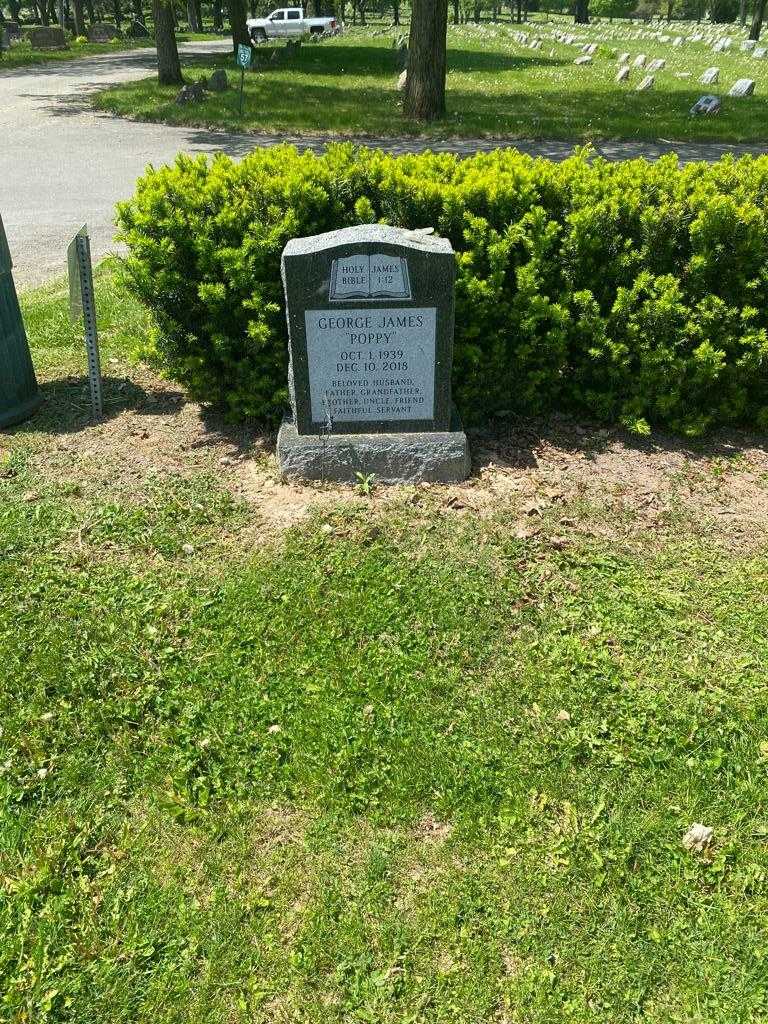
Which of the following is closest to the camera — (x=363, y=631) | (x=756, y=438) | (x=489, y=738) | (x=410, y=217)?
(x=489, y=738)

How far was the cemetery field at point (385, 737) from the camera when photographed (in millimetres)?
2752

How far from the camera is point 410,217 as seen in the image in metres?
5.05

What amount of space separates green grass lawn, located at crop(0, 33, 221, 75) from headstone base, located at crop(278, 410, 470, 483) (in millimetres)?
32359

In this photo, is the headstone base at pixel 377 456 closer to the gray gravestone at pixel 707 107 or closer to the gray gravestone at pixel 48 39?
the gray gravestone at pixel 707 107

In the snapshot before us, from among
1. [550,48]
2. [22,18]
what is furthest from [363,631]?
[22,18]

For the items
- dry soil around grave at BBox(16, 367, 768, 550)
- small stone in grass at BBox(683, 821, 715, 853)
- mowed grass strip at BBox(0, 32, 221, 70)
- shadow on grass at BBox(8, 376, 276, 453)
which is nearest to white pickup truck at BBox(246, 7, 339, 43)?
mowed grass strip at BBox(0, 32, 221, 70)

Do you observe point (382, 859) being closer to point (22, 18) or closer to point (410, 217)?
point (410, 217)

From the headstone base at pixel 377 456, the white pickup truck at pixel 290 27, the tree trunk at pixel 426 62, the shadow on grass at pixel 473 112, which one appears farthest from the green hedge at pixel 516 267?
the white pickup truck at pixel 290 27

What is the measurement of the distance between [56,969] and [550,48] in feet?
137

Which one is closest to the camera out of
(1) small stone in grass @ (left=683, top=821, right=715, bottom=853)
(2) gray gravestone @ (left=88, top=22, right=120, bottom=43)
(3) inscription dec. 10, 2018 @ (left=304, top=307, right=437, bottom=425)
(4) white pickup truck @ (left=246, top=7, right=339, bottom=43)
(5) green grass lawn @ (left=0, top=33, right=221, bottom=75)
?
(1) small stone in grass @ (left=683, top=821, right=715, bottom=853)

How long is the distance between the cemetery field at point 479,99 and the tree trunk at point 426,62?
1.30 feet

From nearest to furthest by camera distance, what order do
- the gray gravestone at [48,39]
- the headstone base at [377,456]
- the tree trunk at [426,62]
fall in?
1. the headstone base at [377,456]
2. the tree trunk at [426,62]
3. the gray gravestone at [48,39]

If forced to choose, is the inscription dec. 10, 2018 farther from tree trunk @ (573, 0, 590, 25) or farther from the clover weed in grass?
tree trunk @ (573, 0, 590, 25)

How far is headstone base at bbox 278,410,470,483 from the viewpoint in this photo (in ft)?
16.1
